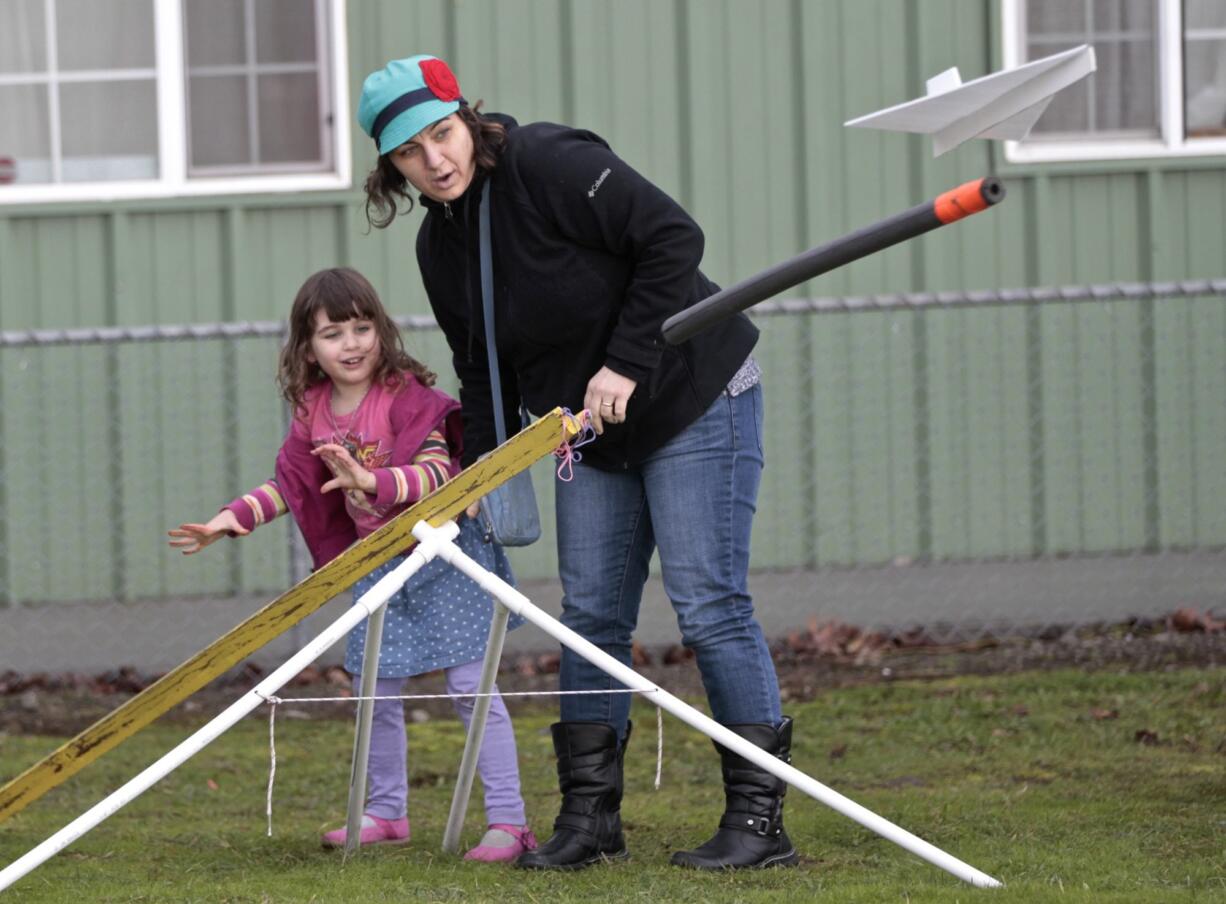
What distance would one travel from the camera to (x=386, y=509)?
14.1ft

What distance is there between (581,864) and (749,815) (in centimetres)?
37

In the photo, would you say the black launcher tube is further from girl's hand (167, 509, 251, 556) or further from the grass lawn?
girl's hand (167, 509, 251, 556)

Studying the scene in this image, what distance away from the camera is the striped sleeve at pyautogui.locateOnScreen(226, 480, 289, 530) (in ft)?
14.1

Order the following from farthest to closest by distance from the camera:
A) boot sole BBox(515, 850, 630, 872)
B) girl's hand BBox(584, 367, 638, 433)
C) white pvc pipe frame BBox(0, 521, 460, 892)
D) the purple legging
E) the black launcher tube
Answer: the purple legging < boot sole BBox(515, 850, 630, 872) < girl's hand BBox(584, 367, 638, 433) < white pvc pipe frame BBox(0, 521, 460, 892) < the black launcher tube

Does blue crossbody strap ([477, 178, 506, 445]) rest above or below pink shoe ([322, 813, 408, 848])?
above

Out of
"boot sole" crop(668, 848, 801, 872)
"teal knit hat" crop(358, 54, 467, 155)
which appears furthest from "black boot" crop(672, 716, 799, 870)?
"teal knit hat" crop(358, 54, 467, 155)

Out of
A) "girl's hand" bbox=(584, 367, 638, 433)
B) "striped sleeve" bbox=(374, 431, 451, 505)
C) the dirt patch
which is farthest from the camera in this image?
the dirt patch

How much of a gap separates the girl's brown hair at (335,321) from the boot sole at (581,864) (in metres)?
1.19

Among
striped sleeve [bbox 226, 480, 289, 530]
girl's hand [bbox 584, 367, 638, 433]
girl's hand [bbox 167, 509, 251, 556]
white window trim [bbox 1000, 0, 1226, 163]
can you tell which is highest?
white window trim [bbox 1000, 0, 1226, 163]

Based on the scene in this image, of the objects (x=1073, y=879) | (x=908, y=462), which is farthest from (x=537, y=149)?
(x=908, y=462)

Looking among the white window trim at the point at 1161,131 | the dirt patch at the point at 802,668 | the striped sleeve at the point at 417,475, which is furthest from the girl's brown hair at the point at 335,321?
the white window trim at the point at 1161,131

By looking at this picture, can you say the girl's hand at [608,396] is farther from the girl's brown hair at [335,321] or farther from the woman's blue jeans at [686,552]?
the girl's brown hair at [335,321]

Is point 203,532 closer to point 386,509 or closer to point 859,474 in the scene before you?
point 386,509

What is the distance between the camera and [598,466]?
391 cm
